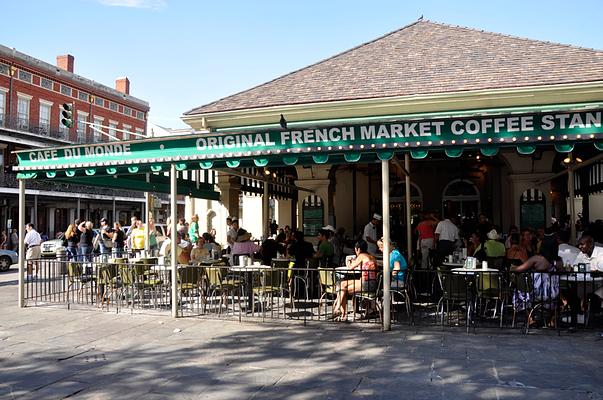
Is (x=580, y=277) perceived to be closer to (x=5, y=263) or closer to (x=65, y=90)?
(x=5, y=263)

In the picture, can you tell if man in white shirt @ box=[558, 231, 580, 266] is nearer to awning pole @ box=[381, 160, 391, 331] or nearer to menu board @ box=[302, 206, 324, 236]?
awning pole @ box=[381, 160, 391, 331]

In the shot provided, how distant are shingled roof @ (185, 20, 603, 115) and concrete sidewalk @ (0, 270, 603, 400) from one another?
22.3 feet

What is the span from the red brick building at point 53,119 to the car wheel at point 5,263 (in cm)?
875

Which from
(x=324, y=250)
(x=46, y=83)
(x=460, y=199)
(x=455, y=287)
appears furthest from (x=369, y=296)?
(x=46, y=83)

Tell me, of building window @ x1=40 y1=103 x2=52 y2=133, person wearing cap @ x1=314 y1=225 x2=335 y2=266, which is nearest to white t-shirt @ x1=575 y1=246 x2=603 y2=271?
person wearing cap @ x1=314 y1=225 x2=335 y2=266

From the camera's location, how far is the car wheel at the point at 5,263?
19.7 m

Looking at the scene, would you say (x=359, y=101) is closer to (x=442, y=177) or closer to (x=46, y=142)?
(x=442, y=177)

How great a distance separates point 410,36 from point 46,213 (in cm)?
3065

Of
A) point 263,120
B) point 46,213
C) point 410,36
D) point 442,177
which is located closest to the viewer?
point 263,120

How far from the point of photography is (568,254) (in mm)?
8602

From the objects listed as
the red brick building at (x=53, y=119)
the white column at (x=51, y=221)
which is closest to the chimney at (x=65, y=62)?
the red brick building at (x=53, y=119)

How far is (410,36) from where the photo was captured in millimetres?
16234

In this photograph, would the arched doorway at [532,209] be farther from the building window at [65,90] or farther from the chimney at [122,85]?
the chimney at [122,85]

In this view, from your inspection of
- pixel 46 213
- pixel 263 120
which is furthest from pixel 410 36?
pixel 46 213
